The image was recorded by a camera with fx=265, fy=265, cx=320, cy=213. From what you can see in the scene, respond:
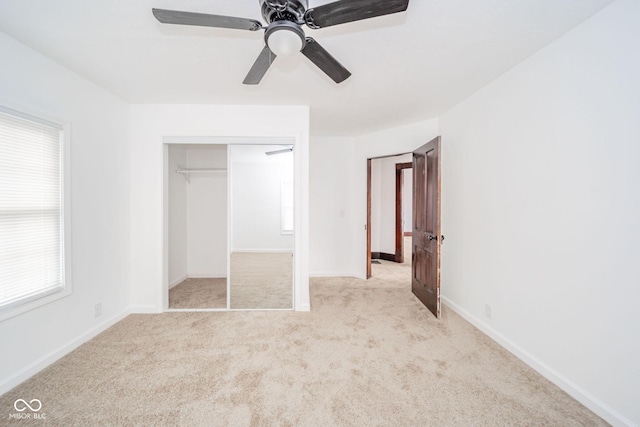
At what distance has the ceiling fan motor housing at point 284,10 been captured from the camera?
1.29 meters

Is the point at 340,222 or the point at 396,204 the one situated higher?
the point at 396,204

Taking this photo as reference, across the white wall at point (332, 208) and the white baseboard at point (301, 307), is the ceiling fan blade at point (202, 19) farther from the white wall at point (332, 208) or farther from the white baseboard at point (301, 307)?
the white wall at point (332, 208)

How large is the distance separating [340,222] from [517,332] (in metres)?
2.91

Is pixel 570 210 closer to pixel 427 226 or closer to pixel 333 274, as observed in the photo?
pixel 427 226

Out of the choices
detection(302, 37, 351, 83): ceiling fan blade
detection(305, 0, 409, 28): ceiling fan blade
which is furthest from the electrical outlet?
detection(305, 0, 409, 28): ceiling fan blade

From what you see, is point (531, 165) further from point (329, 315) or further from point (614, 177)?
point (329, 315)

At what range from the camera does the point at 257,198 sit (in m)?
3.64

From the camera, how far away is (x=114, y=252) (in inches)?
113

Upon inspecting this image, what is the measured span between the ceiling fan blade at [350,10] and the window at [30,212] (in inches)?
87.5

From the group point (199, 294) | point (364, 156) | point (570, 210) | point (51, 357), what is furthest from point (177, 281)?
point (570, 210)

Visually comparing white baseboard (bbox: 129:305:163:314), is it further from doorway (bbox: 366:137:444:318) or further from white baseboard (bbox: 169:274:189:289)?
doorway (bbox: 366:137:444:318)

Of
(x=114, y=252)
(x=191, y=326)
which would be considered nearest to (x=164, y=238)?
(x=114, y=252)

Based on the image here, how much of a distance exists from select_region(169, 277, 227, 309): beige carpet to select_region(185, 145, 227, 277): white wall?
27cm

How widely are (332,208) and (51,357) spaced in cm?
372
